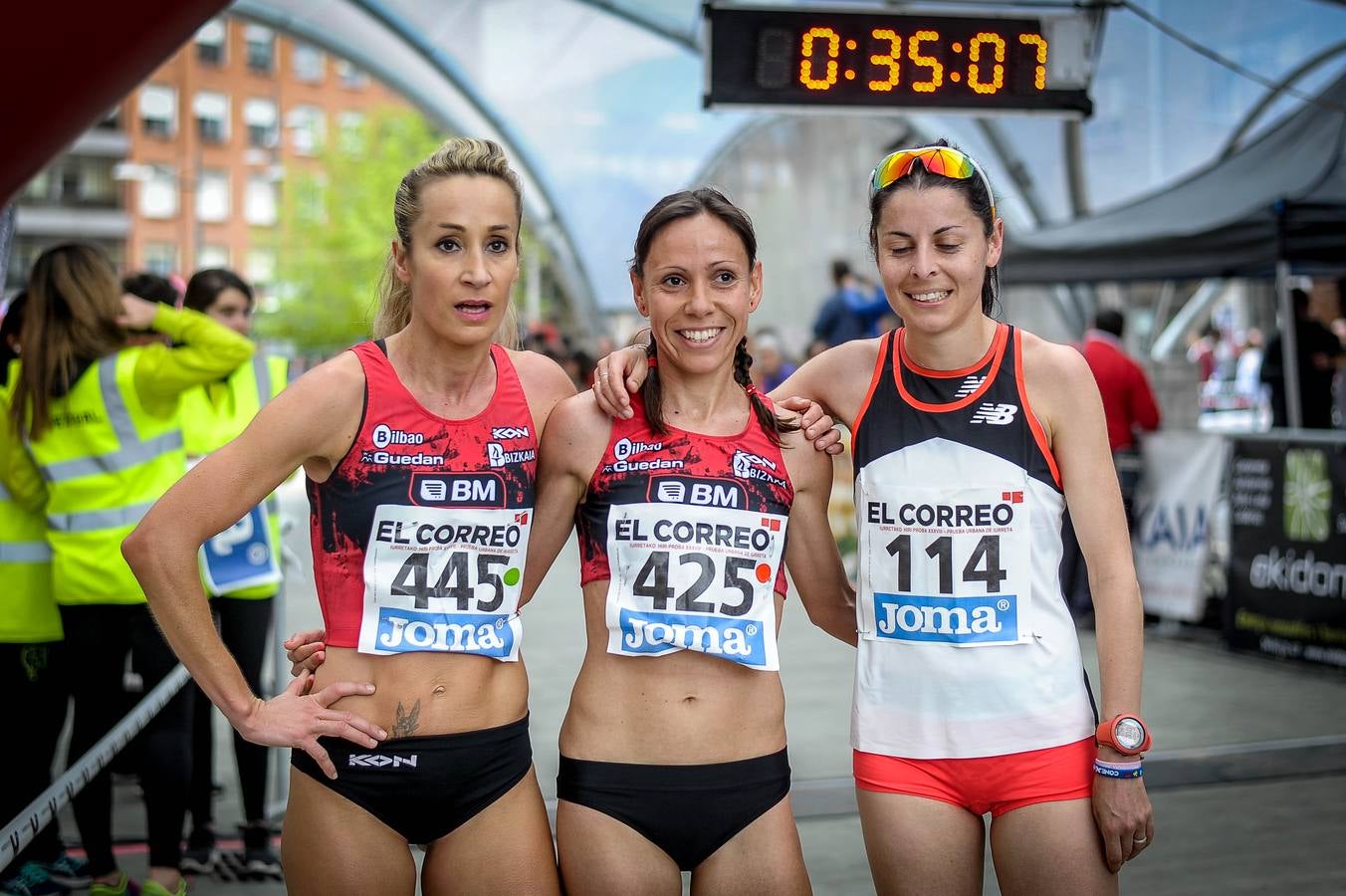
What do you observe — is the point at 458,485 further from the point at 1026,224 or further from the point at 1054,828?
the point at 1026,224

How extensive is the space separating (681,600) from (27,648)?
2965mm

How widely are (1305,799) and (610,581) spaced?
13.2 feet

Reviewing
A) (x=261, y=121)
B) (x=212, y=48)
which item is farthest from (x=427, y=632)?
(x=261, y=121)

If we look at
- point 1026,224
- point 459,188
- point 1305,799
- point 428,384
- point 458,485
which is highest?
point 1026,224

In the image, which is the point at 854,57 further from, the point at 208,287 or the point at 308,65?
the point at 308,65

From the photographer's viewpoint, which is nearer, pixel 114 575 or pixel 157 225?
pixel 114 575

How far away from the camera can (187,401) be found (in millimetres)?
5113

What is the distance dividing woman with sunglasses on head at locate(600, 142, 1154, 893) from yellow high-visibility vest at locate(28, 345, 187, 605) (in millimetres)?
2343

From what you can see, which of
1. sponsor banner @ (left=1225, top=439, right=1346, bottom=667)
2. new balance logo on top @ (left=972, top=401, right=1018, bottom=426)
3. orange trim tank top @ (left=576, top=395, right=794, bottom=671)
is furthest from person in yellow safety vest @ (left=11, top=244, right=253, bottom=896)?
sponsor banner @ (left=1225, top=439, right=1346, bottom=667)

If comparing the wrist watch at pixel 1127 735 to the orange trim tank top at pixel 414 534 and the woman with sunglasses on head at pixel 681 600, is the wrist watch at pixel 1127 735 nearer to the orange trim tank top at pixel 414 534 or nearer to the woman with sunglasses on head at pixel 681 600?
the woman with sunglasses on head at pixel 681 600

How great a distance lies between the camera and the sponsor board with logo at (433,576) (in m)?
2.55

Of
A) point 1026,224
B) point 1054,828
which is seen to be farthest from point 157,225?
point 1054,828

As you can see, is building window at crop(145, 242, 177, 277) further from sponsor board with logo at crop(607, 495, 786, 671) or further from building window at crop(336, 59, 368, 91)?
sponsor board with logo at crop(607, 495, 786, 671)

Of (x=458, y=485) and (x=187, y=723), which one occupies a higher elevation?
(x=458, y=485)
